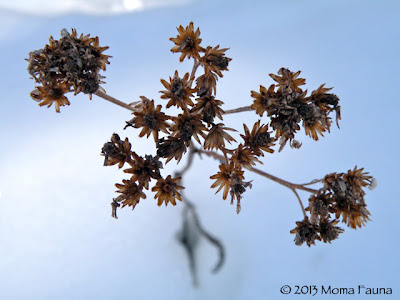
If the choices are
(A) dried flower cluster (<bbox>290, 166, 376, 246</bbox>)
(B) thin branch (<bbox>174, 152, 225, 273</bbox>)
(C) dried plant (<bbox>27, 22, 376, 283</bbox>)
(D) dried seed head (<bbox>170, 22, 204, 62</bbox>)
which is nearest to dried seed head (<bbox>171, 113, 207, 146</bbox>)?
(C) dried plant (<bbox>27, 22, 376, 283</bbox>)

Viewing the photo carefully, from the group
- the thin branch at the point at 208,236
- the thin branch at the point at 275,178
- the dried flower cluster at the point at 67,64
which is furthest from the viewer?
the thin branch at the point at 208,236

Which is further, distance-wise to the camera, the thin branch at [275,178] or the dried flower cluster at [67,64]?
the thin branch at [275,178]

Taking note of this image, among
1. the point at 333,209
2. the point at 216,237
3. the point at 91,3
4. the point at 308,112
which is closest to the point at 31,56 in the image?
the point at 308,112

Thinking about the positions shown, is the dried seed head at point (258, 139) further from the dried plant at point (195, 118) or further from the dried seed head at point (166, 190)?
the dried seed head at point (166, 190)

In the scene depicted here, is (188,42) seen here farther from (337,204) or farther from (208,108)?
(337,204)

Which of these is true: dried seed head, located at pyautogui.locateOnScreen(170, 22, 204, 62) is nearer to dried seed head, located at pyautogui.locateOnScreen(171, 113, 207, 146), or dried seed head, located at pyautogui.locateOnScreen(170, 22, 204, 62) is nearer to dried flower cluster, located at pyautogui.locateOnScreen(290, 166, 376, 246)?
dried seed head, located at pyautogui.locateOnScreen(171, 113, 207, 146)

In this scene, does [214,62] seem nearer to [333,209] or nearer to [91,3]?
[333,209]

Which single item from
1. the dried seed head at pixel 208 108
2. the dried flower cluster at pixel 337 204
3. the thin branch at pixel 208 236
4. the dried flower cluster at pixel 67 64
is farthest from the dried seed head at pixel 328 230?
the thin branch at pixel 208 236

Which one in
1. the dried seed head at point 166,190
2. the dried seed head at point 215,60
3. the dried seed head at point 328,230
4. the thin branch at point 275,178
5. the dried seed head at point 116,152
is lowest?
the dried seed head at point 328,230

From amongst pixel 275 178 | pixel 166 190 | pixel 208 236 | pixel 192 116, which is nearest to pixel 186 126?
pixel 192 116
